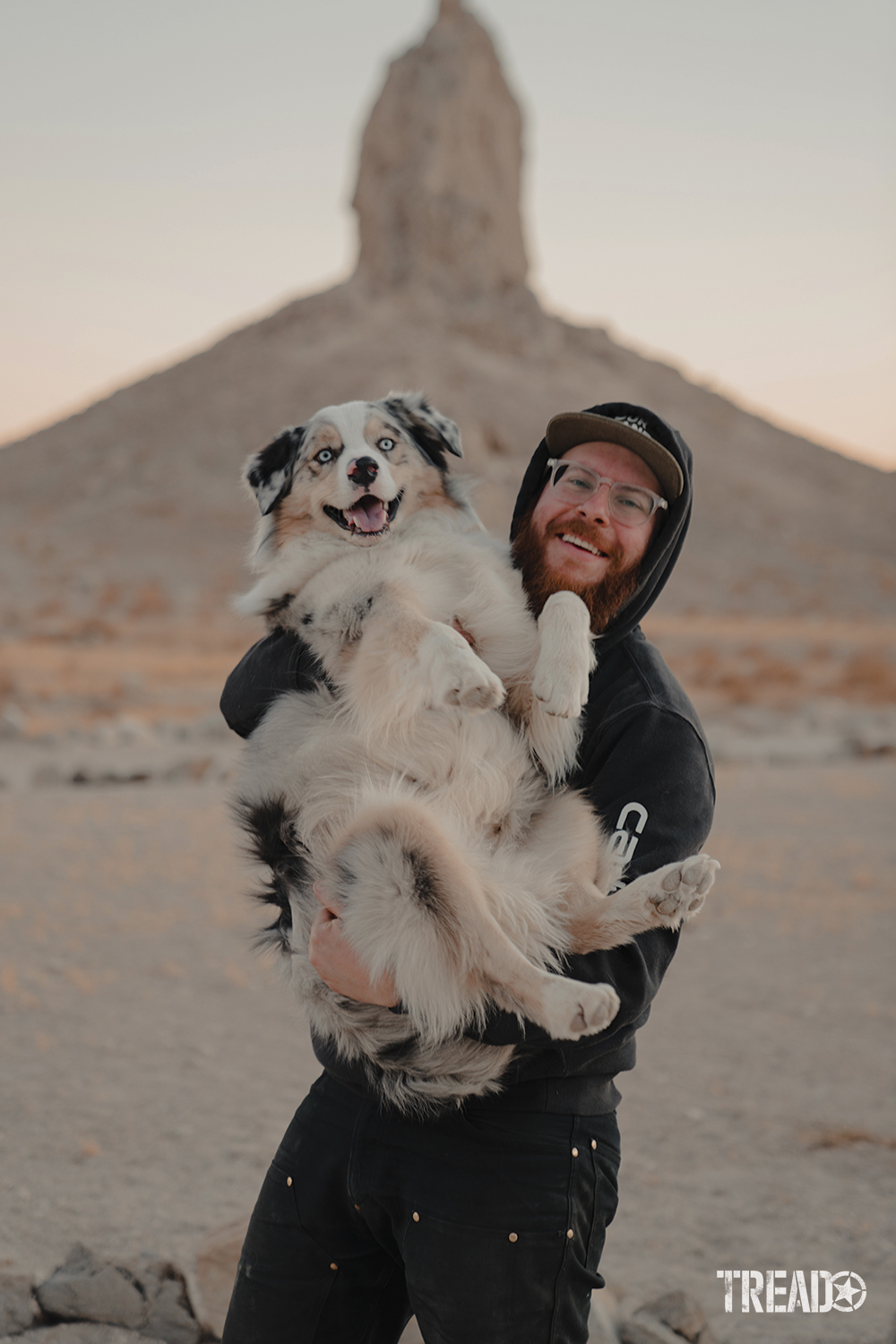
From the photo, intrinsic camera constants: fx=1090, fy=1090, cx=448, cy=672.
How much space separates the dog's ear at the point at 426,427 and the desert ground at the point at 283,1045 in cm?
144

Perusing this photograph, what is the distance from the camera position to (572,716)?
2.29m

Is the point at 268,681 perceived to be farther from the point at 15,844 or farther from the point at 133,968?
the point at 15,844

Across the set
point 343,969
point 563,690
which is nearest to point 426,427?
point 563,690

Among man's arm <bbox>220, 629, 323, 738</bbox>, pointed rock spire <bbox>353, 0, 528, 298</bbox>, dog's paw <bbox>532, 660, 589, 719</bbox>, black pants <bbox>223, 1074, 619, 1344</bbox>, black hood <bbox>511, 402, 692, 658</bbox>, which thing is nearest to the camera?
black pants <bbox>223, 1074, 619, 1344</bbox>

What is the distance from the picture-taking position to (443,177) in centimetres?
7069

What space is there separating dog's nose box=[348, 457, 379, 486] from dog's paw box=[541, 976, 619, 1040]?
64.1 inches

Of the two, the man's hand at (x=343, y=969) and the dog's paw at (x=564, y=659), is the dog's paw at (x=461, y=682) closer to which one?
the dog's paw at (x=564, y=659)

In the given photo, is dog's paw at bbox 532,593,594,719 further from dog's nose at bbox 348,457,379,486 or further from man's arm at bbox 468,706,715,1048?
dog's nose at bbox 348,457,379,486

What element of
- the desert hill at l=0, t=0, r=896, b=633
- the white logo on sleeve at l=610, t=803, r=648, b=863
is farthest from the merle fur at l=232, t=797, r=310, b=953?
the desert hill at l=0, t=0, r=896, b=633

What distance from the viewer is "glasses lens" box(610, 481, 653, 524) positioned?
2.34 metres

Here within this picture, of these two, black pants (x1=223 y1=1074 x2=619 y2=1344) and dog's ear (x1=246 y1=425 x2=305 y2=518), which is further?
dog's ear (x1=246 y1=425 x2=305 y2=518)

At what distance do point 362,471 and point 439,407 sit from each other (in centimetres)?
4053

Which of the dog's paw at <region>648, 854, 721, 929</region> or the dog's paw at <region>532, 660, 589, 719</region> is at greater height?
the dog's paw at <region>532, 660, 589, 719</region>

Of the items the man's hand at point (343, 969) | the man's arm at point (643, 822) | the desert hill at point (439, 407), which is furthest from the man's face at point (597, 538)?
the desert hill at point (439, 407)
